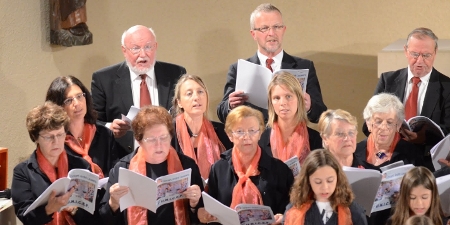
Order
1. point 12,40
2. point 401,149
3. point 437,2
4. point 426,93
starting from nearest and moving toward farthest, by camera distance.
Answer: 1. point 401,149
2. point 426,93
3. point 12,40
4. point 437,2

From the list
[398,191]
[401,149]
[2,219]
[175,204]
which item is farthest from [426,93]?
[2,219]

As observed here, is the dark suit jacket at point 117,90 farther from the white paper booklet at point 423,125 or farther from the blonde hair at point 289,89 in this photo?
the white paper booklet at point 423,125

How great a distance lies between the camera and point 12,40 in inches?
227

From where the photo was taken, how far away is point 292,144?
4.59 meters

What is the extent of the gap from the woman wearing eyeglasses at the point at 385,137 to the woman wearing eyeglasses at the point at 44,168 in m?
1.69

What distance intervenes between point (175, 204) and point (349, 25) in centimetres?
344

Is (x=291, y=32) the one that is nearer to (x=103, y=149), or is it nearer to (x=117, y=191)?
(x=103, y=149)

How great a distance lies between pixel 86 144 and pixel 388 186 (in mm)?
1798

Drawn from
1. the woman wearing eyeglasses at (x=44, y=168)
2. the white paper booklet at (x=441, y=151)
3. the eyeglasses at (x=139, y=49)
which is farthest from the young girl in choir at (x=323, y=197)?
the eyeglasses at (x=139, y=49)

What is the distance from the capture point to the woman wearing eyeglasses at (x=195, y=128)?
471 centimetres

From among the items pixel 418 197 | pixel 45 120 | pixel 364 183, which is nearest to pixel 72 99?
pixel 45 120

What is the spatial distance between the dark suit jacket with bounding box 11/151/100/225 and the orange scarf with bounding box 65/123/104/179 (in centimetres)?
34

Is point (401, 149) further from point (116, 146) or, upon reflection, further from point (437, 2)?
point (437, 2)

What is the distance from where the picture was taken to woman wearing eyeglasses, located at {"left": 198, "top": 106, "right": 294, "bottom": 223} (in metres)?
4.21
